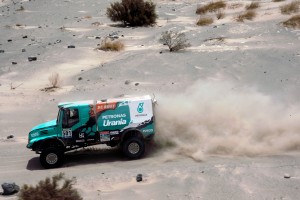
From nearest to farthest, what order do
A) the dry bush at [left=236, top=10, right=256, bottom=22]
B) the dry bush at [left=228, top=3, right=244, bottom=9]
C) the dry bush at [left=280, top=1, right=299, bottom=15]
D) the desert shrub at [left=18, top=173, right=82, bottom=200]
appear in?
1. the desert shrub at [left=18, top=173, right=82, bottom=200]
2. the dry bush at [left=280, top=1, right=299, bottom=15]
3. the dry bush at [left=236, top=10, right=256, bottom=22]
4. the dry bush at [left=228, top=3, right=244, bottom=9]

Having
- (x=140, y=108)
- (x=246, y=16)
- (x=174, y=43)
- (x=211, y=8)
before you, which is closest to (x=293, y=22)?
(x=246, y=16)

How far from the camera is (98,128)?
13266 millimetres

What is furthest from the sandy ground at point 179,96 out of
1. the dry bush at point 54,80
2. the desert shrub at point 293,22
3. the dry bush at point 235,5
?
the desert shrub at point 293,22

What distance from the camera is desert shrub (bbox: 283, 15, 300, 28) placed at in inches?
1131

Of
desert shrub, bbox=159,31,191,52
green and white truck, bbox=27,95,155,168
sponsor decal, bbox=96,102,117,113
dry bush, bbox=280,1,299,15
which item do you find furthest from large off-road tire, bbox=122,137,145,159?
dry bush, bbox=280,1,299,15

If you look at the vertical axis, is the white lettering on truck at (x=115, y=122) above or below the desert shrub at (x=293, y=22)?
below

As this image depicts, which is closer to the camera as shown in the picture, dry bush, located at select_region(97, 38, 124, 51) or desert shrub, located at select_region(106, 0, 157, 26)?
dry bush, located at select_region(97, 38, 124, 51)

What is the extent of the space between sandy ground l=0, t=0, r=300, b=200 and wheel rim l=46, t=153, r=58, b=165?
33 cm

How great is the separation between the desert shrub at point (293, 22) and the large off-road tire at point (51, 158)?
20221 mm

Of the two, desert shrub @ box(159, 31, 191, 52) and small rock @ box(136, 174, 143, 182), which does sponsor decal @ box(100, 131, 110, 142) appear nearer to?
small rock @ box(136, 174, 143, 182)

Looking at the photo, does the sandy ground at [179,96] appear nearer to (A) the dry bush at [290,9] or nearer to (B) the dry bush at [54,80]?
(B) the dry bush at [54,80]

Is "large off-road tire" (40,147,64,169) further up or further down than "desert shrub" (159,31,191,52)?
further down

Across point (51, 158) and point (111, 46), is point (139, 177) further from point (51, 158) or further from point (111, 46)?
point (111, 46)

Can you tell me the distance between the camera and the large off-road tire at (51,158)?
43.5 ft
